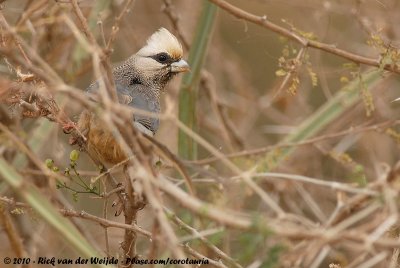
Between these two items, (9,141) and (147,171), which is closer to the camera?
(147,171)

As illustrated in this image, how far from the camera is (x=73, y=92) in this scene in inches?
76.0

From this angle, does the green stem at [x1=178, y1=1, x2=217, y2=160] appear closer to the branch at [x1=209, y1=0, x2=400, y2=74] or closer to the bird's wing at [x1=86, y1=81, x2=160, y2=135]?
the bird's wing at [x1=86, y1=81, x2=160, y2=135]

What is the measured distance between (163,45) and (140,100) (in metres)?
0.59

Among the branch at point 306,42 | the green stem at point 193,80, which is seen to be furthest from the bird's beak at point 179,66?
the branch at point 306,42

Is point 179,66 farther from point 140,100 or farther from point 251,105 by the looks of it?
point 251,105

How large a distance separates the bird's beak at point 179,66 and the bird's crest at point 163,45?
0.12 feet

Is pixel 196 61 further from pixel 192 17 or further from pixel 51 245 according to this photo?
pixel 192 17

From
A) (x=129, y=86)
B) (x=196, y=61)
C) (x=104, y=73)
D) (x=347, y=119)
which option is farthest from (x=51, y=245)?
(x=104, y=73)

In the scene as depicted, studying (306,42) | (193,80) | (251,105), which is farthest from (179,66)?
(251,105)

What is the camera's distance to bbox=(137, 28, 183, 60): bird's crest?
4.19 m

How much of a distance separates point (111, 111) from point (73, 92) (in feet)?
0.37

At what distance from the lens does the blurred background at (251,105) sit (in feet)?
10.4

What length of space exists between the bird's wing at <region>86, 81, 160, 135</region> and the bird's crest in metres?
0.24

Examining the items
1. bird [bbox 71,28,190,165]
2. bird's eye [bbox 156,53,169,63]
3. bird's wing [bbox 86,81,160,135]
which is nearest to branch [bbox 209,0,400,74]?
bird's wing [bbox 86,81,160,135]
